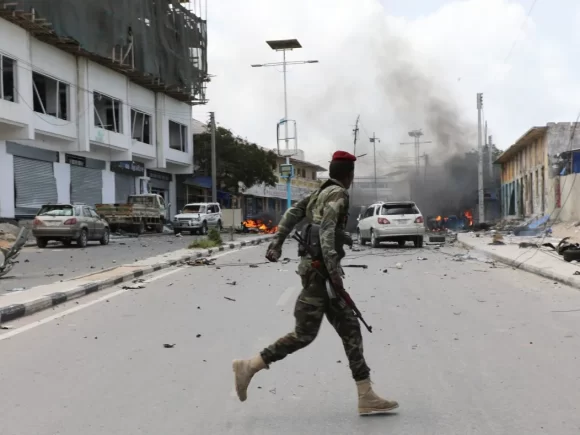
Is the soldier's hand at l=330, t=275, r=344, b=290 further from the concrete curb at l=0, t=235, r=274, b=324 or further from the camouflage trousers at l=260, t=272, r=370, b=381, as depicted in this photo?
the concrete curb at l=0, t=235, r=274, b=324

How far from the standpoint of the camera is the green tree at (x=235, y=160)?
4453 cm

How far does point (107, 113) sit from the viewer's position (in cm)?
Result: 3384

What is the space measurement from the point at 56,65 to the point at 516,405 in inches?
1129

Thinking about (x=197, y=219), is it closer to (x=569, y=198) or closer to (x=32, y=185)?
(x=32, y=185)

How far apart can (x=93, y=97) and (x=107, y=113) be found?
7.43ft

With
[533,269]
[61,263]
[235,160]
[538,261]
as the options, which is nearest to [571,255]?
[538,261]

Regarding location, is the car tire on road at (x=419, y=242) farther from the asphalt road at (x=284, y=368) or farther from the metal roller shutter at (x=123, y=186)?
the metal roller shutter at (x=123, y=186)

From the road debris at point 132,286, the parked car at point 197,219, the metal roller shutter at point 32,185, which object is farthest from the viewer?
the parked car at point 197,219

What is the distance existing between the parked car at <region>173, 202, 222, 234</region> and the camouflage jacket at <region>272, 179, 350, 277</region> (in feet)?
92.8

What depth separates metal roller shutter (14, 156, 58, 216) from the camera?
26422 millimetres

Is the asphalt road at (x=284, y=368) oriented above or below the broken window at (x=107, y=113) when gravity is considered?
below

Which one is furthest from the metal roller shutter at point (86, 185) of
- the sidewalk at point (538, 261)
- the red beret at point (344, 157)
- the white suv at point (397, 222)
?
the red beret at point (344, 157)

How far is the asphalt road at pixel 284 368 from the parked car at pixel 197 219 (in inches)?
889

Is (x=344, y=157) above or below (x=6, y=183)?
below
